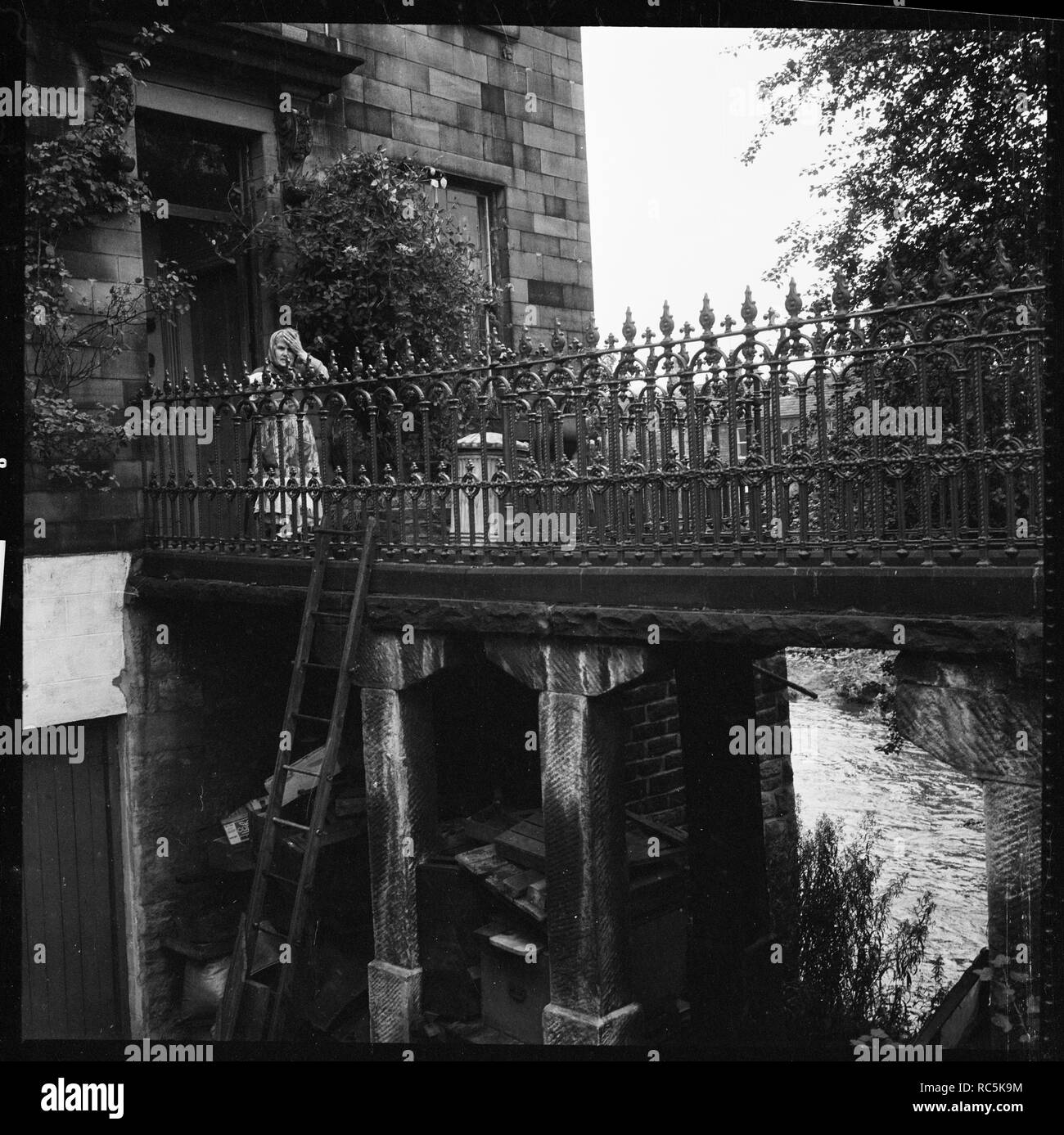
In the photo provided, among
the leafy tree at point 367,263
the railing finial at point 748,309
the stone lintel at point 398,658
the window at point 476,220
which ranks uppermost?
the window at point 476,220

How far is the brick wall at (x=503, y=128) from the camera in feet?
31.9

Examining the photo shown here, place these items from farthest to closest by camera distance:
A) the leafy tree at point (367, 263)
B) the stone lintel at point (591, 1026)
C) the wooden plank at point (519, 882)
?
1. the leafy tree at point (367, 263)
2. the wooden plank at point (519, 882)
3. the stone lintel at point (591, 1026)

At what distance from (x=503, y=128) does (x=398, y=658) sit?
21.3 ft

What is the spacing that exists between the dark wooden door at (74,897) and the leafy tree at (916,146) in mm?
6251

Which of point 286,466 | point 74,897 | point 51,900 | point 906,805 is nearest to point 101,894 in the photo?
point 74,897

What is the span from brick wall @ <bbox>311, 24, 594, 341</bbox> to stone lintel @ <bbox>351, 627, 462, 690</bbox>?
485cm

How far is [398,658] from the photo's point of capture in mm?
6328

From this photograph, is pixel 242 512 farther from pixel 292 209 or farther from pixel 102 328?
pixel 292 209

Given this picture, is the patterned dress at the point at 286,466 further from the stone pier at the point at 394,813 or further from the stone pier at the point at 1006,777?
the stone pier at the point at 1006,777

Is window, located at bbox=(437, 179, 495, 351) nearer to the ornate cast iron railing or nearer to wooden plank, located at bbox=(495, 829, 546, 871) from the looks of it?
the ornate cast iron railing

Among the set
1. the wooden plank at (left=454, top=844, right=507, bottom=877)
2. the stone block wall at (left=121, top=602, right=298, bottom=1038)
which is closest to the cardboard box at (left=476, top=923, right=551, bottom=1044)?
the wooden plank at (left=454, top=844, right=507, bottom=877)

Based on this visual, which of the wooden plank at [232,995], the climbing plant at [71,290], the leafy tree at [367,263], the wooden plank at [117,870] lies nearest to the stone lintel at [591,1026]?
the wooden plank at [232,995]

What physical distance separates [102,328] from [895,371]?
5.35m
